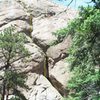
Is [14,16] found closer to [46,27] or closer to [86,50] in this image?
[46,27]

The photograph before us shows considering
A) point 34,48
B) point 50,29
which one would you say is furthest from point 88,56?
point 50,29

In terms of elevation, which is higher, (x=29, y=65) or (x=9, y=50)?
(x=9, y=50)

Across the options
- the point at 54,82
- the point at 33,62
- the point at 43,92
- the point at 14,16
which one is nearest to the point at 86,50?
the point at 43,92

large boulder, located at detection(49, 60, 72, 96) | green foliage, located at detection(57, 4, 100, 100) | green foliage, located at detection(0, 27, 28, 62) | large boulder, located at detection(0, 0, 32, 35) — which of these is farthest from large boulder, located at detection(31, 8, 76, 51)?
green foliage, located at detection(57, 4, 100, 100)

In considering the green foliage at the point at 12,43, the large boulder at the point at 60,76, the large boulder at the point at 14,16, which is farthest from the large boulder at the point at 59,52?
the green foliage at the point at 12,43

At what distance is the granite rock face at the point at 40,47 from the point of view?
32906 mm

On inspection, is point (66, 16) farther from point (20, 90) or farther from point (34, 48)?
point (20, 90)

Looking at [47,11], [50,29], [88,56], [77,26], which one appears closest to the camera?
[88,56]

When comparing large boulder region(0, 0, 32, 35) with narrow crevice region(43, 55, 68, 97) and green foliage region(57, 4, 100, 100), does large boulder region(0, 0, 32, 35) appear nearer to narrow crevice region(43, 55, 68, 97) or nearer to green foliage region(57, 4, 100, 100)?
narrow crevice region(43, 55, 68, 97)

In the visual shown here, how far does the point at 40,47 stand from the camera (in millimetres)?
37094

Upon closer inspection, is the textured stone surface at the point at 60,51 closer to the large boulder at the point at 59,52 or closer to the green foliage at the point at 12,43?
the large boulder at the point at 59,52

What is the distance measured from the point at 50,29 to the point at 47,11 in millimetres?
3785

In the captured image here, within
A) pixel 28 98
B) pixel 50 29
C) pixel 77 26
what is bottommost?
pixel 28 98

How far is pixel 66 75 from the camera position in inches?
1309
